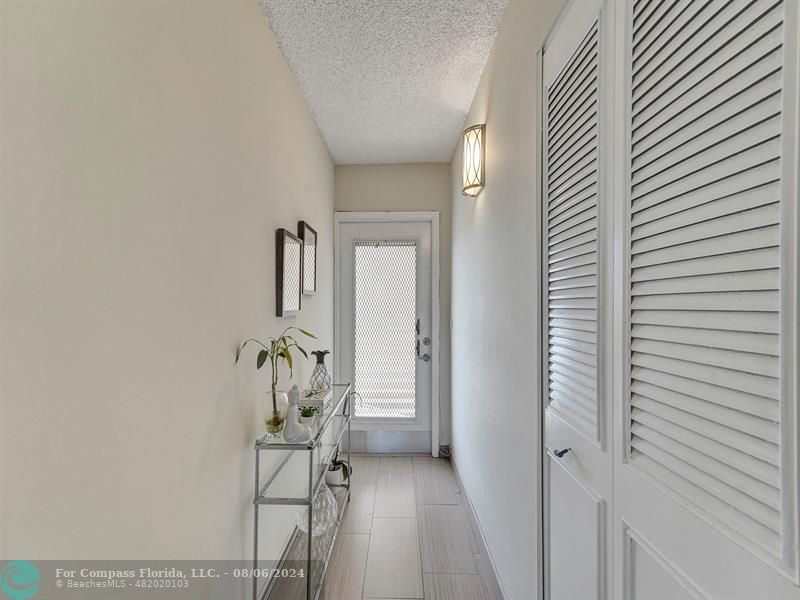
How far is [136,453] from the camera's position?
91cm

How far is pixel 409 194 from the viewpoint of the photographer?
3.57 m

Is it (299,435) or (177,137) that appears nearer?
(177,137)

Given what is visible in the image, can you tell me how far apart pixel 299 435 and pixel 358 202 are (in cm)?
241

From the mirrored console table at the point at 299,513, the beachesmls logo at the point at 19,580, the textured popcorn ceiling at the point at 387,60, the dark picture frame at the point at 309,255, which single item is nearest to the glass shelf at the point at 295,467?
the mirrored console table at the point at 299,513

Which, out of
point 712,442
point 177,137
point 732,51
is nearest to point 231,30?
point 177,137

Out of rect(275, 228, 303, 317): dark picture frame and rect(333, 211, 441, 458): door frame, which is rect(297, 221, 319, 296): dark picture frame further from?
rect(333, 211, 441, 458): door frame

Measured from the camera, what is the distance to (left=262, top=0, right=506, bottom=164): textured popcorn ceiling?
1734mm

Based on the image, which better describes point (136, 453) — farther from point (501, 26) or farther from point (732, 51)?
point (501, 26)

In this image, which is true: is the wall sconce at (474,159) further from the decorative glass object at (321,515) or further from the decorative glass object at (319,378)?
the decorative glass object at (321,515)

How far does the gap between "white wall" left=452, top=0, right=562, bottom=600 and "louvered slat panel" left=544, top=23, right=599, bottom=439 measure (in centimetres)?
11

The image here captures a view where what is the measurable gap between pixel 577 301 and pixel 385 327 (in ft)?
8.54

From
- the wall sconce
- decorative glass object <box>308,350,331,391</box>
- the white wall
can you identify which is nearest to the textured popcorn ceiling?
the white wall

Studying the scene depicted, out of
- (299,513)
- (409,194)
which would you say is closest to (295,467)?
(299,513)

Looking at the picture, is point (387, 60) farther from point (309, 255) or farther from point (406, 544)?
point (406, 544)
